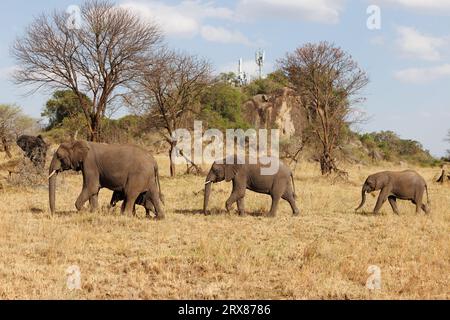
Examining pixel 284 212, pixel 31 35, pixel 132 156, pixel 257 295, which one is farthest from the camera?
pixel 31 35

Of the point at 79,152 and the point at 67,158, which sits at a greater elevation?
the point at 79,152

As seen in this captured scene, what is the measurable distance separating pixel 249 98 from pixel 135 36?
99.5 ft

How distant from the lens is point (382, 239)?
10969 mm

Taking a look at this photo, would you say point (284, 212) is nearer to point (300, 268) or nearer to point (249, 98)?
point (300, 268)

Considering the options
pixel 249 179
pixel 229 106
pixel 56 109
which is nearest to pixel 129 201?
pixel 249 179

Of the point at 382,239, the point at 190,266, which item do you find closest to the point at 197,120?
the point at 382,239

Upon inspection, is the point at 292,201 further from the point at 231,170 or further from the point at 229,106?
the point at 229,106

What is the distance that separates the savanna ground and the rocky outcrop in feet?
120

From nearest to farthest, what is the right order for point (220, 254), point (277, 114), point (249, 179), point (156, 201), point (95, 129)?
point (220, 254), point (156, 201), point (249, 179), point (95, 129), point (277, 114)

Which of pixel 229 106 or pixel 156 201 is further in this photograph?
pixel 229 106

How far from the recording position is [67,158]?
497 inches

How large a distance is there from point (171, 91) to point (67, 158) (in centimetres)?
1555

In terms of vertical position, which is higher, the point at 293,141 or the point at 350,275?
the point at 293,141
